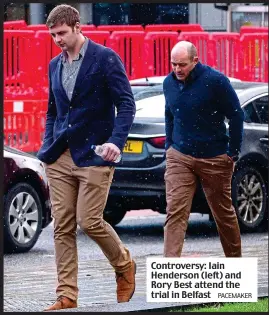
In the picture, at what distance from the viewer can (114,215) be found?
14.5 m

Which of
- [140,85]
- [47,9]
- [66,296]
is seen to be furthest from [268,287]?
[47,9]

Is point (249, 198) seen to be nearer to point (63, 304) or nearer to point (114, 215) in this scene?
point (114, 215)

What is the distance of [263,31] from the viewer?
23.0m

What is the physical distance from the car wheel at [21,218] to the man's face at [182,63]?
A: 3.34 metres

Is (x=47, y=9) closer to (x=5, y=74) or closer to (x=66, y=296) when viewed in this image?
(x=5, y=74)

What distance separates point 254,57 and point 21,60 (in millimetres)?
4038

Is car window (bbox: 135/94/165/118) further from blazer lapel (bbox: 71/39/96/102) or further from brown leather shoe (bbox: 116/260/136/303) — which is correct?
blazer lapel (bbox: 71/39/96/102)

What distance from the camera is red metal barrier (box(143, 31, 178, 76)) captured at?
72.2ft

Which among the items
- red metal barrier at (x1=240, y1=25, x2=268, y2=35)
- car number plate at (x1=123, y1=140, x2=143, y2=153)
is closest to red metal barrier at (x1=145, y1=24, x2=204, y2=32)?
red metal barrier at (x1=240, y1=25, x2=268, y2=35)

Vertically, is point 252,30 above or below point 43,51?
above

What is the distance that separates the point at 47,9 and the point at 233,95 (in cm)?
2031

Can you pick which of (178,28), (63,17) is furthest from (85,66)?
(178,28)

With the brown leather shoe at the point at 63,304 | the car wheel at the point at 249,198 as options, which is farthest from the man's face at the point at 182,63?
the car wheel at the point at 249,198

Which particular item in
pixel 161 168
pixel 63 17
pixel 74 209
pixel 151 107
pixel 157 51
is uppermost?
pixel 63 17
